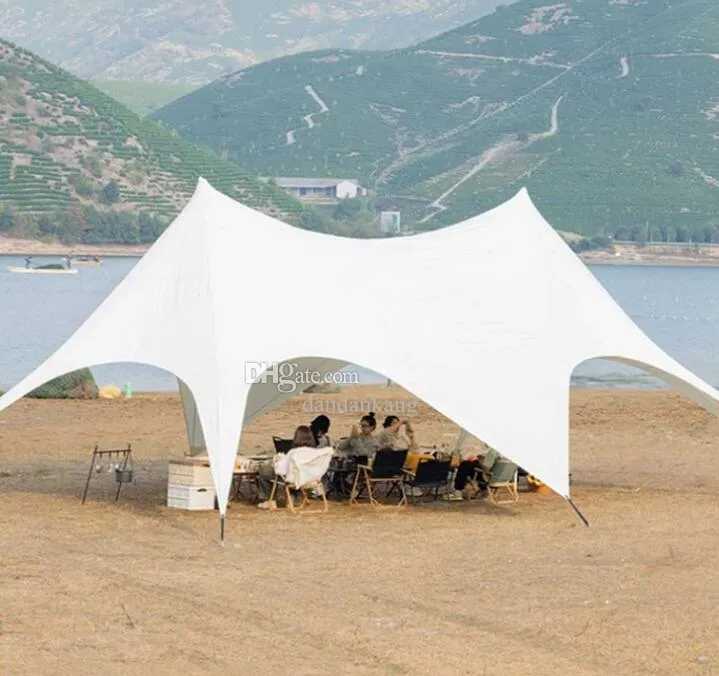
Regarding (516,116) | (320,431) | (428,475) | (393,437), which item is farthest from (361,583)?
(516,116)

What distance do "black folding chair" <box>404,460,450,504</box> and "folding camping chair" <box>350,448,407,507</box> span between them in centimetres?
8

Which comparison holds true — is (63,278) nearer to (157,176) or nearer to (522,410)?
(157,176)

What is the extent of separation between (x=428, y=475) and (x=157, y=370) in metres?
23.0

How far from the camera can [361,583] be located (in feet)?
31.5

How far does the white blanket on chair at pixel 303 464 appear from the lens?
1208 cm

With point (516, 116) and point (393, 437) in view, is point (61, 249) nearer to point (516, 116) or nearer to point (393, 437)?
point (516, 116)

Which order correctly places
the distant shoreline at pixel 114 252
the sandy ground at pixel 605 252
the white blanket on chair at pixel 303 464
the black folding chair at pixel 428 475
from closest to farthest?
the white blanket on chair at pixel 303 464 → the black folding chair at pixel 428 475 → the distant shoreline at pixel 114 252 → the sandy ground at pixel 605 252

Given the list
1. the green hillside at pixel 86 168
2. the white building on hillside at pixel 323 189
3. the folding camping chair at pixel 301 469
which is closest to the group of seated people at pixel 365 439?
the folding camping chair at pixel 301 469

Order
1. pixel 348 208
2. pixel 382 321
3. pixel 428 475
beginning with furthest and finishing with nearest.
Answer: pixel 348 208
pixel 428 475
pixel 382 321

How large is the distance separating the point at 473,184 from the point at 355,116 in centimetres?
3384

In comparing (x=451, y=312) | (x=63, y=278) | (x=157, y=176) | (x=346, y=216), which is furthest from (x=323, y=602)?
(x=346, y=216)

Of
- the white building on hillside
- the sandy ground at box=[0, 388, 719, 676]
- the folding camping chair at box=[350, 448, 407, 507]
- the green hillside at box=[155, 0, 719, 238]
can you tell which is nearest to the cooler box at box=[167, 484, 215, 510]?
the sandy ground at box=[0, 388, 719, 676]

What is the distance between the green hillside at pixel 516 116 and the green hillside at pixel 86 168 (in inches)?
629

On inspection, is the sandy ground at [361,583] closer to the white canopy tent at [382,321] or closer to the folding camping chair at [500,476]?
the folding camping chair at [500,476]
